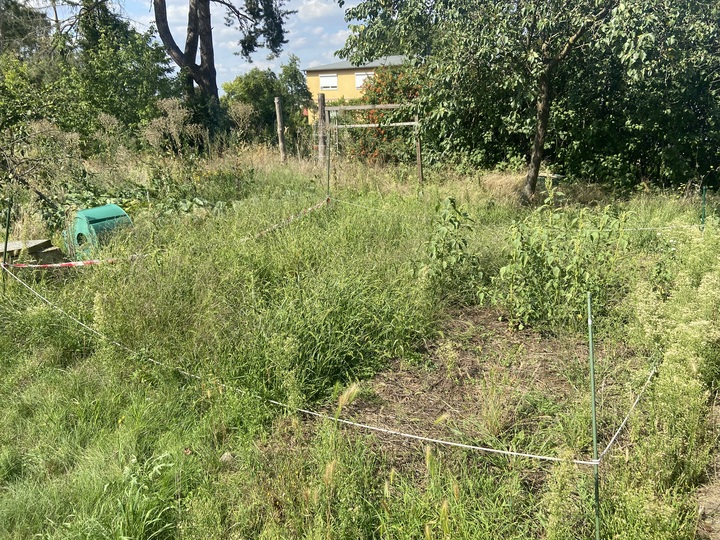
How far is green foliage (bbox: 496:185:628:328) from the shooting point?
12.8ft

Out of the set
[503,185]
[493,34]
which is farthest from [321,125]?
[493,34]

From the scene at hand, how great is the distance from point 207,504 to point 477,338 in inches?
92.8

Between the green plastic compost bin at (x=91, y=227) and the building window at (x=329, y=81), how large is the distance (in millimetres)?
42636

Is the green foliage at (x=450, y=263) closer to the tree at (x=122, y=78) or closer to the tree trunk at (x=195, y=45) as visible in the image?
the tree at (x=122, y=78)

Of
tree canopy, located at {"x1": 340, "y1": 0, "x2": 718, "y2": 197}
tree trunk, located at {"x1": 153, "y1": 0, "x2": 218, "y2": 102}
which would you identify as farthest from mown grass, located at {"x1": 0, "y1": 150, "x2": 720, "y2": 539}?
tree trunk, located at {"x1": 153, "y1": 0, "x2": 218, "y2": 102}

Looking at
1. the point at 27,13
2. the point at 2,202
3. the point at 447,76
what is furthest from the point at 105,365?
the point at 27,13

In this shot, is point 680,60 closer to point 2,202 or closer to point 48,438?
point 48,438

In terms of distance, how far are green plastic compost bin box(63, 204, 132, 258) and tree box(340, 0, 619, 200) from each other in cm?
453

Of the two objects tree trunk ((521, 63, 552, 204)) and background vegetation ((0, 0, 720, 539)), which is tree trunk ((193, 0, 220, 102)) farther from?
tree trunk ((521, 63, 552, 204))

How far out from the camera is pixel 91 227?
17.3ft

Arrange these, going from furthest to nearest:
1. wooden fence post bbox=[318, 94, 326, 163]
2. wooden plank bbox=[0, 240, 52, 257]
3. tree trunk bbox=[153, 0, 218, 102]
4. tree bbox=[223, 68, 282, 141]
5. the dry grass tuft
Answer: tree bbox=[223, 68, 282, 141]
tree trunk bbox=[153, 0, 218, 102]
wooden fence post bbox=[318, 94, 326, 163]
the dry grass tuft
wooden plank bbox=[0, 240, 52, 257]

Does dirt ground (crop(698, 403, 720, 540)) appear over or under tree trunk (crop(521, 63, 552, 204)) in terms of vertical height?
under

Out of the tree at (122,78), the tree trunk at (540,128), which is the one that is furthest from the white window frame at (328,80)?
the tree trunk at (540,128)

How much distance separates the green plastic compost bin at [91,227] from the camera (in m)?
5.21
